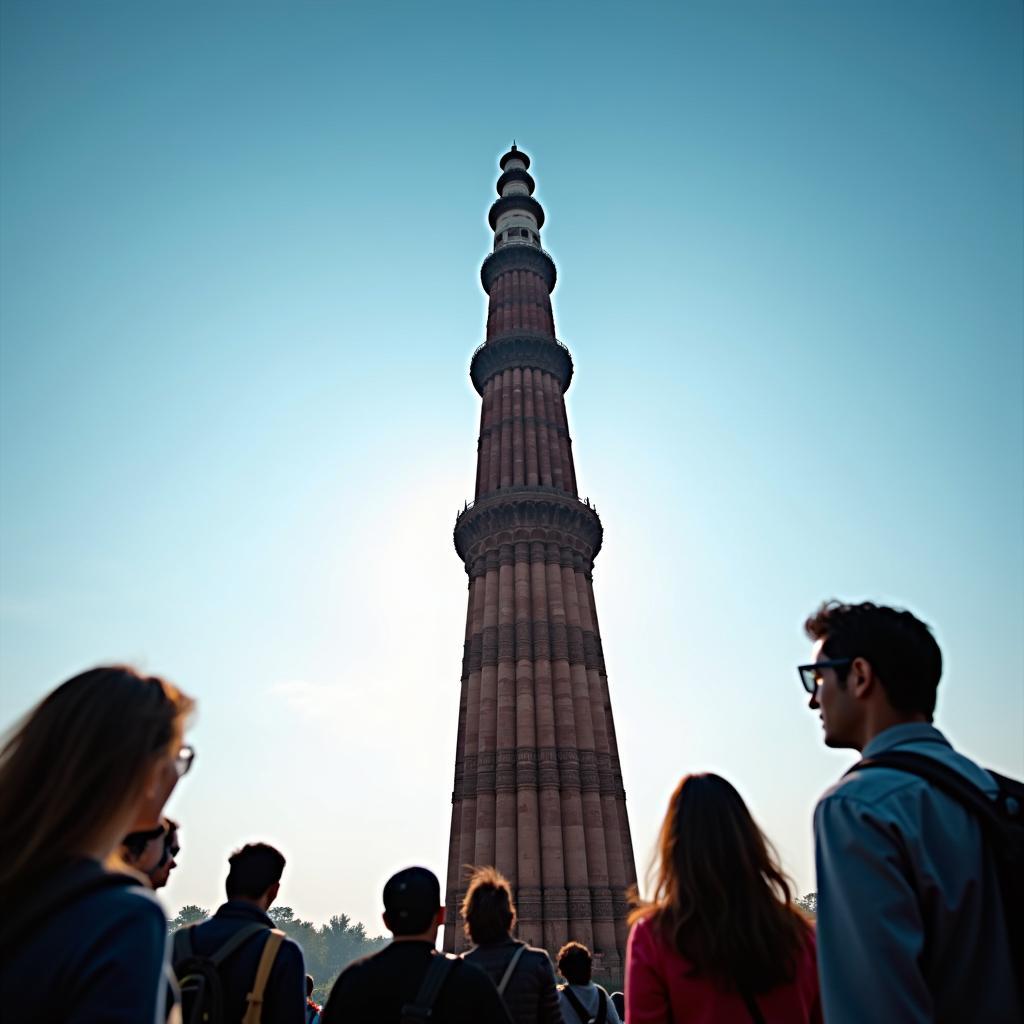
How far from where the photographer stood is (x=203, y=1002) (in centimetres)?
312

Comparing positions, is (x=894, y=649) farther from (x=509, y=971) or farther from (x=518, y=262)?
(x=518, y=262)

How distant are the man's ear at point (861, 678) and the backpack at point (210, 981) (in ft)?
8.77

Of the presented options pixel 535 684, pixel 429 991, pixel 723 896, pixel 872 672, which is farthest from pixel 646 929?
pixel 535 684

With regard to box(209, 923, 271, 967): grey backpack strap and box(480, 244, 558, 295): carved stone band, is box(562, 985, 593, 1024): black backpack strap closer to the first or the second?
box(209, 923, 271, 967): grey backpack strap

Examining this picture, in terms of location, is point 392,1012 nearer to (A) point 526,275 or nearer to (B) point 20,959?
(B) point 20,959

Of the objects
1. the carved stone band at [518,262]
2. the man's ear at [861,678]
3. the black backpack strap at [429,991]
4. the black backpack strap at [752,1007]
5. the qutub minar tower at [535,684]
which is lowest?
the black backpack strap at [752,1007]

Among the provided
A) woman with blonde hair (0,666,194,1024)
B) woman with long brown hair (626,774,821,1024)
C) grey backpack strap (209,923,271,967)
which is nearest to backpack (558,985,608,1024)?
grey backpack strap (209,923,271,967)

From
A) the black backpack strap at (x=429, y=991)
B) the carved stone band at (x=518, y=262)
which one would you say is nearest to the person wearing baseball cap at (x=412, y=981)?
the black backpack strap at (x=429, y=991)

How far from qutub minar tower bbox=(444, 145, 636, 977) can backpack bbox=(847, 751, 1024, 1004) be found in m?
17.2

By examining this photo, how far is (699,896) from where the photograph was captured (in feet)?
8.11

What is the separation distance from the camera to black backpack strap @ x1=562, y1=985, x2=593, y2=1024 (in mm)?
5125

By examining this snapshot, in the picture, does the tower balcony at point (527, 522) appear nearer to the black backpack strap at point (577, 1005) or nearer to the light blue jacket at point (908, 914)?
the black backpack strap at point (577, 1005)

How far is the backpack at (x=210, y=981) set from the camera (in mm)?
3102

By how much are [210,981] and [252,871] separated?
56 cm
